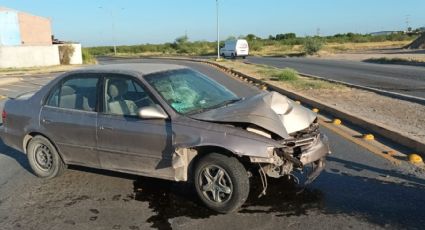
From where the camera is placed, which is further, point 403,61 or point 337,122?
point 403,61

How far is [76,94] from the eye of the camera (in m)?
6.43

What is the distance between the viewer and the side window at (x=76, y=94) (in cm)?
619

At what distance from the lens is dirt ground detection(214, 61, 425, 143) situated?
29.8 feet

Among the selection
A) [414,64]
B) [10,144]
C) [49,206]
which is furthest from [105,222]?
[414,64]

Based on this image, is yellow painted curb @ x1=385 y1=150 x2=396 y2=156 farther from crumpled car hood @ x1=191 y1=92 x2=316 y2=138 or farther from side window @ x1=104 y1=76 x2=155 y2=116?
side window @ x1=104 y1=76 x2=155 y2=116

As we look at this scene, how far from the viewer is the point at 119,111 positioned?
590 cm

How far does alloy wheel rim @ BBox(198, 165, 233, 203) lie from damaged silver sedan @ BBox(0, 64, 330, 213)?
0.03 ft

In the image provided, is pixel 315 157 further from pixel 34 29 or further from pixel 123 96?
pixel 34 29

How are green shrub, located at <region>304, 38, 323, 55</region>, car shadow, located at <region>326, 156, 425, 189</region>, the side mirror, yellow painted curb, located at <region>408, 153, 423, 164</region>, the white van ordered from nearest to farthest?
the side mirror → car shadow, located at <region>326, 156, 425, 189</region> → yellow painted curb, located at <region>408, 153, 423, 164</region> → the white van → green shrub, located at <region>304, 38, 323, 55</region>

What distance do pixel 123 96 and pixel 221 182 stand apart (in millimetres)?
1691

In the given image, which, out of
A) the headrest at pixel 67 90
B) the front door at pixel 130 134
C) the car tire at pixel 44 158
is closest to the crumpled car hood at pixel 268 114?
the front door at pixel 130 134

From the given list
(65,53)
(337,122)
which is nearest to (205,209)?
(337,122)

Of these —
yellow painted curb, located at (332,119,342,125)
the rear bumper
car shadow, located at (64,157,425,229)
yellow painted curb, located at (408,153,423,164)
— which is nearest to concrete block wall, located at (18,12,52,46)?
yellow painted curb, located at (332,119,342,125)

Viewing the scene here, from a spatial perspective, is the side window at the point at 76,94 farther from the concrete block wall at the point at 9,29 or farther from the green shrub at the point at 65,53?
the concrete block wall at the point at 9,29
